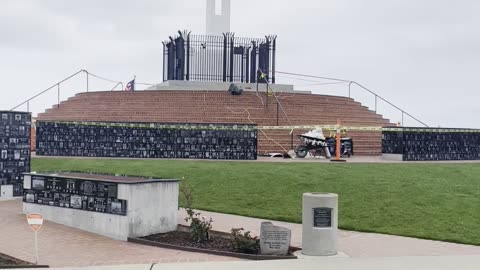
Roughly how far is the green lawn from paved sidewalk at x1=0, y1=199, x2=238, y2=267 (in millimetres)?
2410

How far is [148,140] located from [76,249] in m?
13.1

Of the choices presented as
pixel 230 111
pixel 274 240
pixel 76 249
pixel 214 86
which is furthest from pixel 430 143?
pixel 76 249

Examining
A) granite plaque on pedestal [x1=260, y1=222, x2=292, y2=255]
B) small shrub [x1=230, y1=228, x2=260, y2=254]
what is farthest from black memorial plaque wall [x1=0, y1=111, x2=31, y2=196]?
granite plaque on pedestal [x1=260, y1=222, x2=292, y2=255]

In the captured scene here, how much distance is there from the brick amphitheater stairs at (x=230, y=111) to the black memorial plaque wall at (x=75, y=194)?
43.6 ft

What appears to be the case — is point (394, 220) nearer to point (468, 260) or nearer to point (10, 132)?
point (468, 260)

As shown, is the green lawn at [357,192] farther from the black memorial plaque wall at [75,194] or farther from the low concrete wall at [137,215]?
the black memorial plaque wall at [75,194]

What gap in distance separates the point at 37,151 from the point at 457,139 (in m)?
16.7

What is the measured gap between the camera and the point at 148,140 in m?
21.4

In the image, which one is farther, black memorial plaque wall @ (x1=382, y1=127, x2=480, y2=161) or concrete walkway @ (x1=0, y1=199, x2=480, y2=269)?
black memorial plaque wall @ (x1=382, y1=127, x2=480, y2=161)

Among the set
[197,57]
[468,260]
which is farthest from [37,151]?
[468,260]

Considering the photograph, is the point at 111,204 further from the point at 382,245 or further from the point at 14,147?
the point at 14,147

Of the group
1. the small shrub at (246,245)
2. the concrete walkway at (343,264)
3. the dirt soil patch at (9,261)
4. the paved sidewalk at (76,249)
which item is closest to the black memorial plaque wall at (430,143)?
the concrete walkway at (343,264)

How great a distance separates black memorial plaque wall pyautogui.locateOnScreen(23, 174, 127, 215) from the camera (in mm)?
9398

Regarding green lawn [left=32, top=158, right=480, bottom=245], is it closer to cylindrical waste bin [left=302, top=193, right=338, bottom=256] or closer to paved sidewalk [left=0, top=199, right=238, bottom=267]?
cylindrical waste bin [left=302, top=193, right=338, bottom=256]
